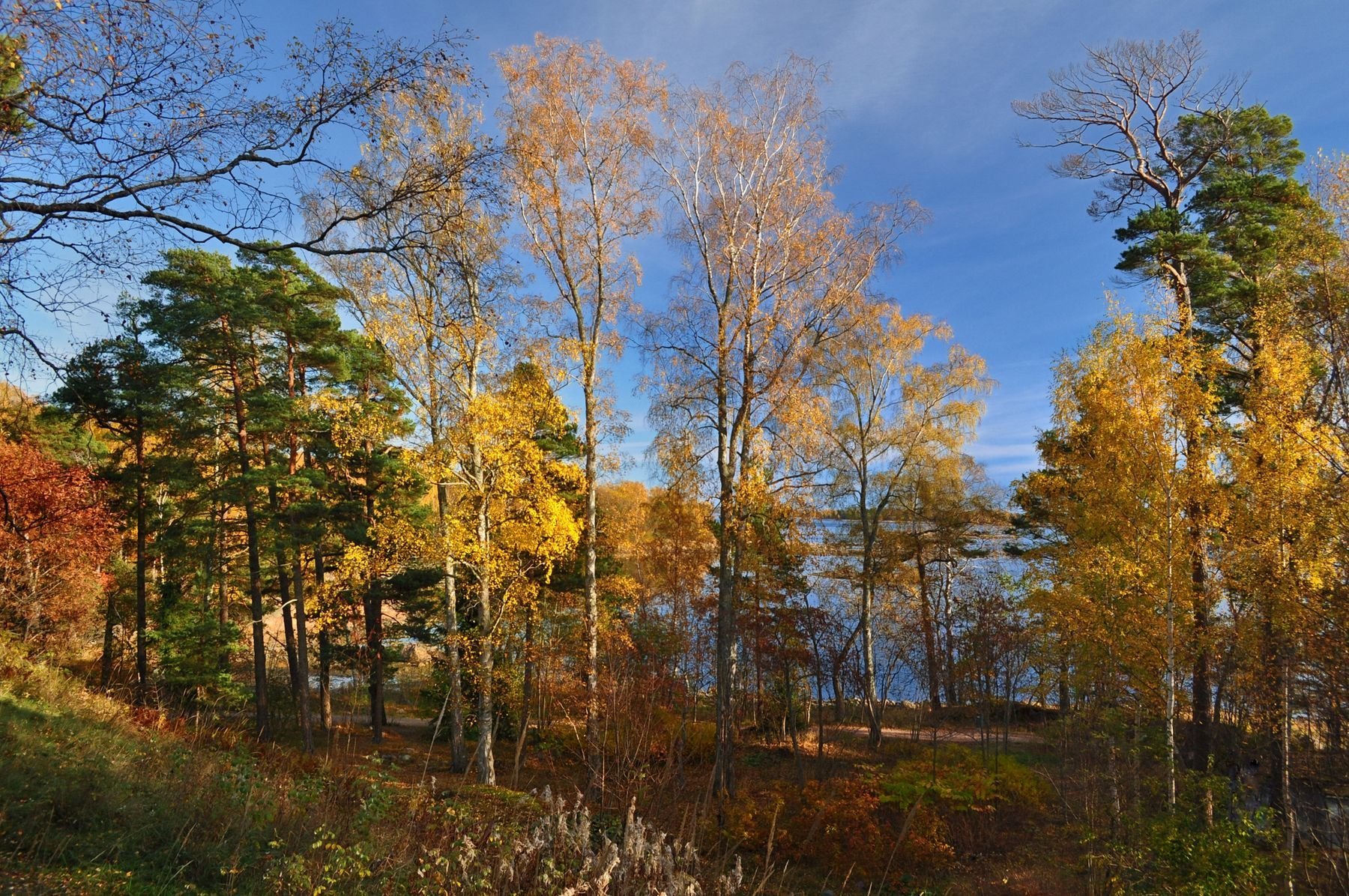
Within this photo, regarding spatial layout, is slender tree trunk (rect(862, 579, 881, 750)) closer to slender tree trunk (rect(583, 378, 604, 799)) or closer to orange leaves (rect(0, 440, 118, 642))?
slender tree trunk (rect(583, 378, 604, 799))

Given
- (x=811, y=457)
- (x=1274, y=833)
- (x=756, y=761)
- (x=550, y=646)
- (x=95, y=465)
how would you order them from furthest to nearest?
(x=756, y=761) → (x=95, y=465) → (x=550, y=646) → (x=811, y=457) → (x=1274, y=833)

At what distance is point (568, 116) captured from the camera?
13516mm

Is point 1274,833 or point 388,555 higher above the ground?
point 388,555

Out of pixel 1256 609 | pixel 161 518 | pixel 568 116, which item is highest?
pixel 568 116

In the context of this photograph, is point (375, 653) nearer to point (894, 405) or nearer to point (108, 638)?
point (108, 638)

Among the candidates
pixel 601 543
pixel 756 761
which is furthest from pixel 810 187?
pixel 756 761

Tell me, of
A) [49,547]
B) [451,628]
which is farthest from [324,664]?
[451,628]

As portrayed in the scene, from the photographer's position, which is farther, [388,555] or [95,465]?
[95,465]

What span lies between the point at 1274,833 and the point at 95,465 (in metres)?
23.1

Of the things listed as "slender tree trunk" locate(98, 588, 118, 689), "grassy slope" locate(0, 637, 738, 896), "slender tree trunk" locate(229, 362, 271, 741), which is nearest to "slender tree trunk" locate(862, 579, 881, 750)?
"grassy slope" locate(0, 637, 738, 896)

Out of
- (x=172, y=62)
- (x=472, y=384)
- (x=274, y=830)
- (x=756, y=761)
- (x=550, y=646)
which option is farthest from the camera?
(x=756, y=761)

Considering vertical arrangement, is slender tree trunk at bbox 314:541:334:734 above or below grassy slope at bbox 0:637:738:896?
below

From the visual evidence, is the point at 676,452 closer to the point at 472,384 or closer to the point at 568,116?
the point at 472,384

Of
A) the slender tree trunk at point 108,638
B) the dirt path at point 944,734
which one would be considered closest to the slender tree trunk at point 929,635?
the dirt path at point 944,734
